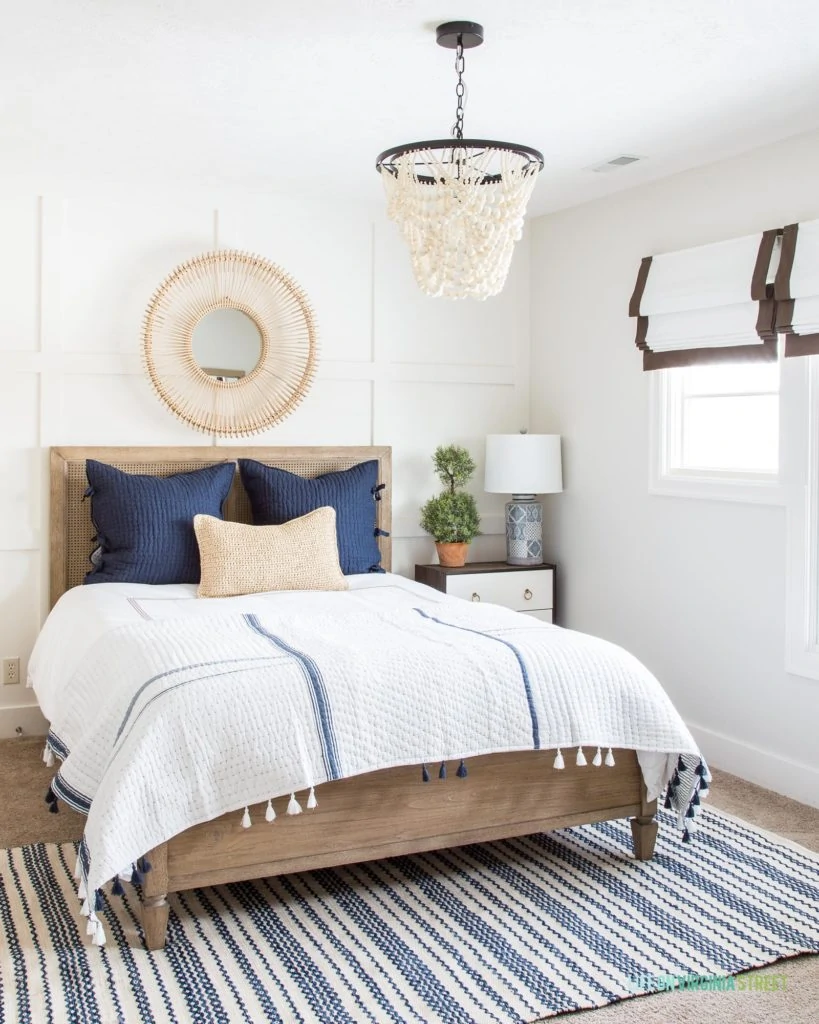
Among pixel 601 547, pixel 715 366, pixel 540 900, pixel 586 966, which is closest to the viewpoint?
pixel 586 966

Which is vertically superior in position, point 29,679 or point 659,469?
point 659,469

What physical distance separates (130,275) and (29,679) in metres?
1.73

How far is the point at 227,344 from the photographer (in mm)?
4500

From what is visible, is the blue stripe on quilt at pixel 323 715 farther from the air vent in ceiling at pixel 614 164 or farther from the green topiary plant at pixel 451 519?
the air vent in ceiling at pixel 614 164

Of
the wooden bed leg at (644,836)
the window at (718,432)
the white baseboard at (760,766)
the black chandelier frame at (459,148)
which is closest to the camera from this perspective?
the black chandelier frame at (459,148)

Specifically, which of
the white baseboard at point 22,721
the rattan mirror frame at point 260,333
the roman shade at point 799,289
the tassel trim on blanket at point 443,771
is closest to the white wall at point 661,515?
the roman shade at point 799,289

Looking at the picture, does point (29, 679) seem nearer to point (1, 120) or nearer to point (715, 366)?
point (1, 120)

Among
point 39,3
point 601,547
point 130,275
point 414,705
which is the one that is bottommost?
point 414,705

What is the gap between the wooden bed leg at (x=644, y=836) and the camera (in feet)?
9.87

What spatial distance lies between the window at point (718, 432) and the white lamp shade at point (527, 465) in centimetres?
56

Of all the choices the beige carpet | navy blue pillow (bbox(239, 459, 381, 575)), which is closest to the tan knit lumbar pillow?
navy blue pillow (bbox(239, 459, 381, 575))

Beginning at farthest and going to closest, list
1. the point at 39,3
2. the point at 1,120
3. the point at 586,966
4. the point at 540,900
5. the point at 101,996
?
the point at 1,120, the point at 540,900, the point at 39,3, the point at 586,966, the point at 101,996

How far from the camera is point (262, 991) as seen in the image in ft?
7.46

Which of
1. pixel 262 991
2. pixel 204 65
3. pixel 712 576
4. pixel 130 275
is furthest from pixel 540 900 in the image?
pixel 130 275
